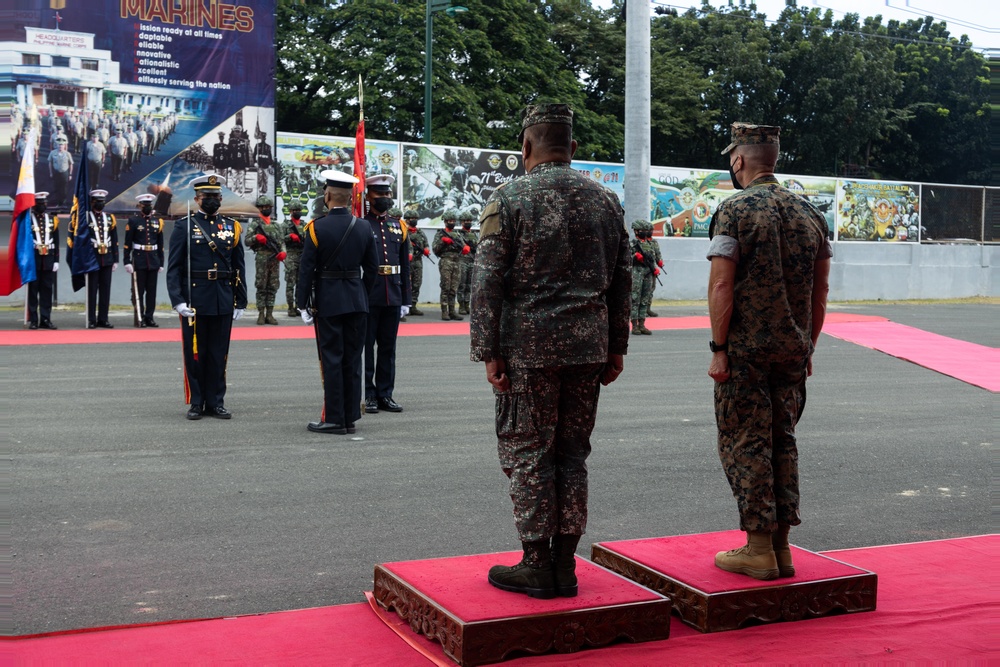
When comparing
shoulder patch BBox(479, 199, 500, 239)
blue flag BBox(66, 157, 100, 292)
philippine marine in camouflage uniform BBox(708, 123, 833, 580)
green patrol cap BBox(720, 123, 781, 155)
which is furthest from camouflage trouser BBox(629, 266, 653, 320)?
shoulder patch BBox(479, 199, 500, 239)

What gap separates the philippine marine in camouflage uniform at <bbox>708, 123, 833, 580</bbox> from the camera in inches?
196

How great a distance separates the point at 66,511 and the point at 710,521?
4013 millimetres

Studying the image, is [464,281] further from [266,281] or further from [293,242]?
[266,281]

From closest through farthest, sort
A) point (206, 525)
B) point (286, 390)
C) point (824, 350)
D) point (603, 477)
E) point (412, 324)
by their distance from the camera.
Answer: point (206, 525), point (603, 477), point (286, 390), point (824, 350), point (412, 324)

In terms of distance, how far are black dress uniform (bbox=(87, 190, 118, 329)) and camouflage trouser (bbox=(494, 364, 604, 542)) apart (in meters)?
15.4

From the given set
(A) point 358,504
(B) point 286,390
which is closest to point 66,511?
(A) point 358,504

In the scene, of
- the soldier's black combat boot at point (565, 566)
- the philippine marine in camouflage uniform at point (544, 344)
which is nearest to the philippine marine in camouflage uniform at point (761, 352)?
the philippine marine in camouflage uniform at point (544, 344)

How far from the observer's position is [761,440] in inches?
196

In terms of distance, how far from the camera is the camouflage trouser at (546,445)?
15.0ft

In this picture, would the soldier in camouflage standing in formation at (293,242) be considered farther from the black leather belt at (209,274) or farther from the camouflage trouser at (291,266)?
the black leather belt at (209,274)

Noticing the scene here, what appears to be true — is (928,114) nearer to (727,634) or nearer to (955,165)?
(955,165)

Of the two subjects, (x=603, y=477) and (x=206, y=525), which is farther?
(x=603, y=477)

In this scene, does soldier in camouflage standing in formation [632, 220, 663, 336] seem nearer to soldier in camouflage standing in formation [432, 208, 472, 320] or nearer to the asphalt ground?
soldier in camouflage standing in formation [432, 208, 472, 320]

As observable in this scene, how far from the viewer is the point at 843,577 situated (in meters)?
4.93
